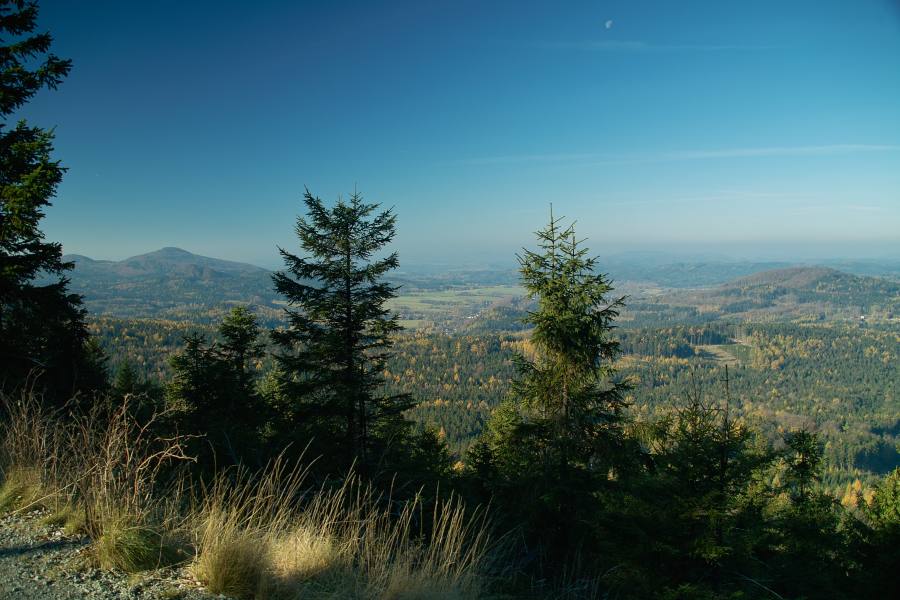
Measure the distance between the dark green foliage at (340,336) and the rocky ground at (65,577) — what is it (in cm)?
779

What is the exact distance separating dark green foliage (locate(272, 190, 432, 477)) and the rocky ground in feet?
25.6

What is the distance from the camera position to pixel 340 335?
1099 centimetres

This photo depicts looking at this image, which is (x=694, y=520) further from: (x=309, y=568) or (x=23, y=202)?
(x=23, y=202)

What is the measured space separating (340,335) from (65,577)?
28.1ft

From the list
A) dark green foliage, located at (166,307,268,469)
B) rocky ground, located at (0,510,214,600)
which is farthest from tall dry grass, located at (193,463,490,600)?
dark green foliage, located at (166,307,268,469)

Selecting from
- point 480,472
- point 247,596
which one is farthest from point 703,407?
point 480,472

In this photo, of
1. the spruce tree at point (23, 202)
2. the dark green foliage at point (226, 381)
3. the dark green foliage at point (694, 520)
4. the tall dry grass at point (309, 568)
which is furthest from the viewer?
the dark green foliage at point (226, 381)

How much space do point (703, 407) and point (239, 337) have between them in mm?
17810

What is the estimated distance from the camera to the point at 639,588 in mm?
4707

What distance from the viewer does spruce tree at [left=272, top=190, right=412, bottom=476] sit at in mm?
10938

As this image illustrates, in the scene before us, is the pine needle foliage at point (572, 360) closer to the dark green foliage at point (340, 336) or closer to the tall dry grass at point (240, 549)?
the dark green foliage at point (340, 336)

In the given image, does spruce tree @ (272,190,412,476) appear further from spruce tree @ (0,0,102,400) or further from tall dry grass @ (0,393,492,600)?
tall dry grass @ (0,393,492,600)

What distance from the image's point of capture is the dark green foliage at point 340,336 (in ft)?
35.9

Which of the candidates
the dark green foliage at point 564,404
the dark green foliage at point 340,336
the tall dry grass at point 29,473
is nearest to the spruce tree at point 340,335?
the dark green foliage at point 340,336
